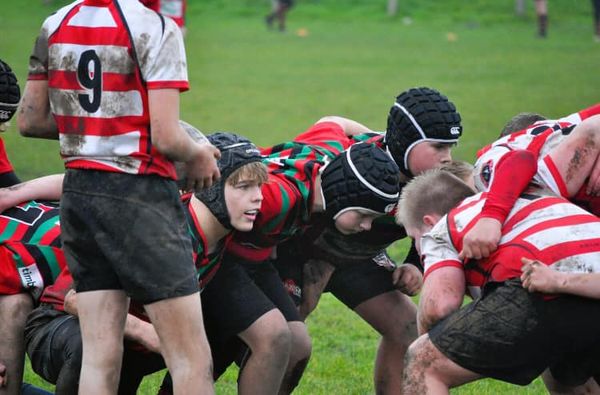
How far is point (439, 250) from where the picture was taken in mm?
3883

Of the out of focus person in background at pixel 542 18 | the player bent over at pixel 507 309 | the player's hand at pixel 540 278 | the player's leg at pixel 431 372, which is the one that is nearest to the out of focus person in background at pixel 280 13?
the out of focus person in background at pixel 542 18

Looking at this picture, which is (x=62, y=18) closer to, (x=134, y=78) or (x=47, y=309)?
(x=134, y=78)

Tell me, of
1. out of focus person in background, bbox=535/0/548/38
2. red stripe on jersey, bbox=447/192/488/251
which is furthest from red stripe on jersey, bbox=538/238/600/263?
out of focus person in background, bbox=535/0/548/38

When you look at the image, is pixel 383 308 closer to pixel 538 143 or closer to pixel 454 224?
pixel 538 143

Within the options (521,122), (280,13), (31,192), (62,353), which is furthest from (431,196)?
(280,13)

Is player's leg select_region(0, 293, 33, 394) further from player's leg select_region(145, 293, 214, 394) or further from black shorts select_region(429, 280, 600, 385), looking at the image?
black shorts select_region(429, 280, 600, 385)

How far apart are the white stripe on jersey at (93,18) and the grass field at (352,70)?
230 cm

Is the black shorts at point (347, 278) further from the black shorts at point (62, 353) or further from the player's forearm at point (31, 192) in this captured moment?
the player's forearm at point (31, 192)

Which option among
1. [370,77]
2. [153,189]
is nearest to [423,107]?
[153,189]

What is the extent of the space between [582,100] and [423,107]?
37.2 feet

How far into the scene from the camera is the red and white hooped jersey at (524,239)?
3.65 m

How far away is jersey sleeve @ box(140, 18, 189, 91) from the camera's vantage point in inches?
146

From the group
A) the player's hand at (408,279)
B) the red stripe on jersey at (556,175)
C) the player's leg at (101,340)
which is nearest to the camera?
the player's leg at (101,340)

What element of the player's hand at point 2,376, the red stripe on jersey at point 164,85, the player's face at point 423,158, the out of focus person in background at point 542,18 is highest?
the red stripe on jersey at point 164,85
